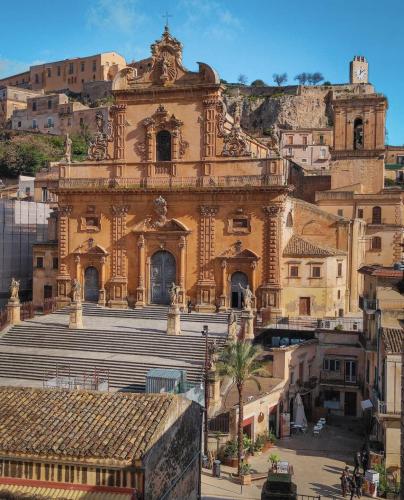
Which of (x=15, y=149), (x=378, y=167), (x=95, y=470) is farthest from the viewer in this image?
(x=15, y=149)

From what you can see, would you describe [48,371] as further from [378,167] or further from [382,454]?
[378,167]

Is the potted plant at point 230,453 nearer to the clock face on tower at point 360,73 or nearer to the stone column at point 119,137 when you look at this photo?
the stone column at point 119,137

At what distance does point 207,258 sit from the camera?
39219mm

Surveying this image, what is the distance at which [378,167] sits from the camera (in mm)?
50750

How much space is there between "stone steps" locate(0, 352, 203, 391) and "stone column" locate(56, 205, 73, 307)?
970 cm

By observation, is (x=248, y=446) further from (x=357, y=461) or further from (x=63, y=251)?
(x=63, y=251)

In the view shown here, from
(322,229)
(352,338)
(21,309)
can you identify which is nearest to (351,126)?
(322,229)

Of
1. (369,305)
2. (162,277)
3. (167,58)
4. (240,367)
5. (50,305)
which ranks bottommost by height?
(240,367)

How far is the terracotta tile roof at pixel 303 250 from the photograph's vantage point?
38438mm

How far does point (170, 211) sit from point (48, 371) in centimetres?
1359

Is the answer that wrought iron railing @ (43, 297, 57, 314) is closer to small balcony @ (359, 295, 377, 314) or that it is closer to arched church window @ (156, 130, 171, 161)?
arched church window @ (156, 130, 171, 161)

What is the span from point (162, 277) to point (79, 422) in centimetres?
2475

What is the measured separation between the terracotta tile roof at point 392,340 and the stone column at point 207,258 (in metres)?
13.3

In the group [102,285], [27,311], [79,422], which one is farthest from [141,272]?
[79,422]
